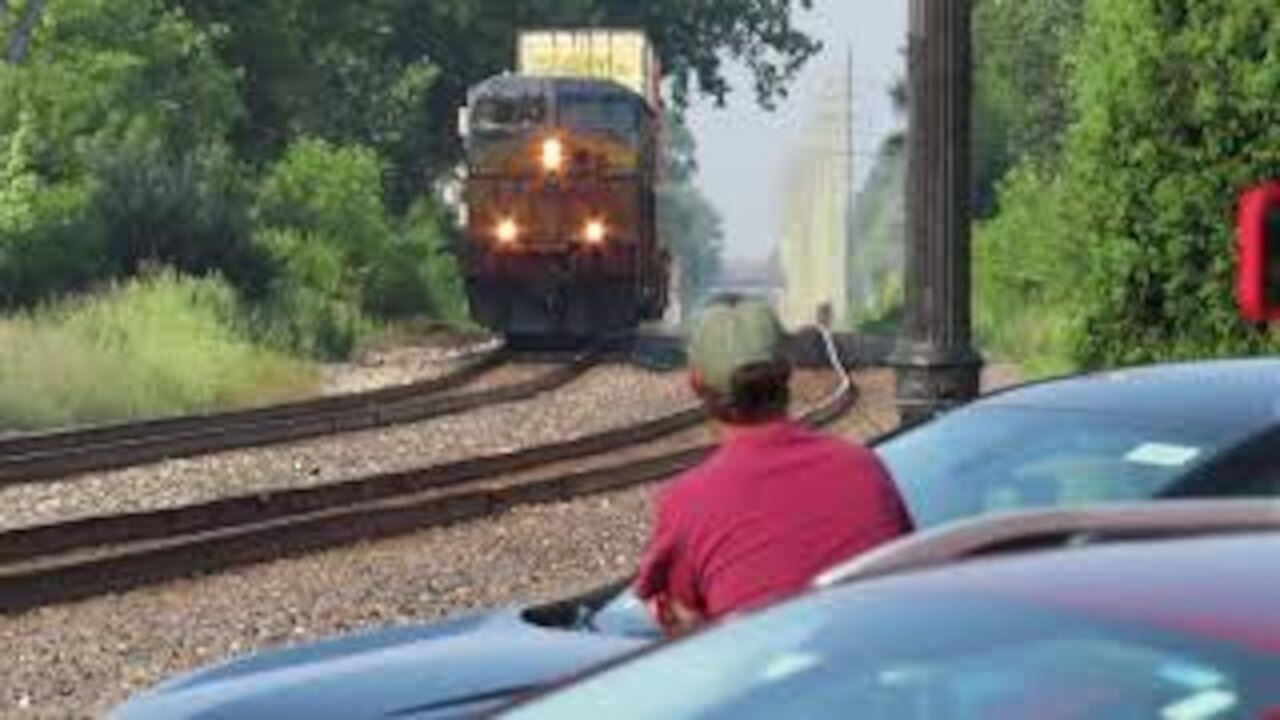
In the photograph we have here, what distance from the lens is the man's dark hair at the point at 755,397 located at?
5.14 m

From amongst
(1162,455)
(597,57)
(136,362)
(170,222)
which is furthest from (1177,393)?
(170,222)

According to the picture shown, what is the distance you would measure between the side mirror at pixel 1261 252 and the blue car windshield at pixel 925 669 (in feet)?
7.96

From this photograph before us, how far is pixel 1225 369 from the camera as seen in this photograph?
6.54 metres

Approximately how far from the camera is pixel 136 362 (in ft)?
99.8

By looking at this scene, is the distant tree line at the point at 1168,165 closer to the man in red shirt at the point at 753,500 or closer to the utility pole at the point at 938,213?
the utility pole at the point at 938,213

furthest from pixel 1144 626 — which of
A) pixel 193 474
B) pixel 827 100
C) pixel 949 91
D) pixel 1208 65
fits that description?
pixel 827 100

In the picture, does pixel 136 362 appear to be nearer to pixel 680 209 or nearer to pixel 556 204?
pixel 556 204

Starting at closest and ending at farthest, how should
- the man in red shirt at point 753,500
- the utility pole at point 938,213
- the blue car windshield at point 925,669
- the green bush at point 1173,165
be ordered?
1. the blue car windshield at point 925,669
2. the man in red shirt at point 753,500
3. the utility pole at point 938,213
4. the green bush at point 1173,165

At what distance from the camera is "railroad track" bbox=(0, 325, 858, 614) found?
1402cm

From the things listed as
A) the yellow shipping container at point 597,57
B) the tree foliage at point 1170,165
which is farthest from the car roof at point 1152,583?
the yellow shipping container at point 597,57

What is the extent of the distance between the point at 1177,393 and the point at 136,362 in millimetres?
25061

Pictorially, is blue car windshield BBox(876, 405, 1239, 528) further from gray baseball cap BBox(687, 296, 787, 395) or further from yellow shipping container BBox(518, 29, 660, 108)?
yellow shipping container BBox(518, 29, 660, 108)

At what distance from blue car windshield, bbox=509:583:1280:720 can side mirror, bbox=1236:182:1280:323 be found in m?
2.43

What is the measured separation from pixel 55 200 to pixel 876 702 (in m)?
39.1
